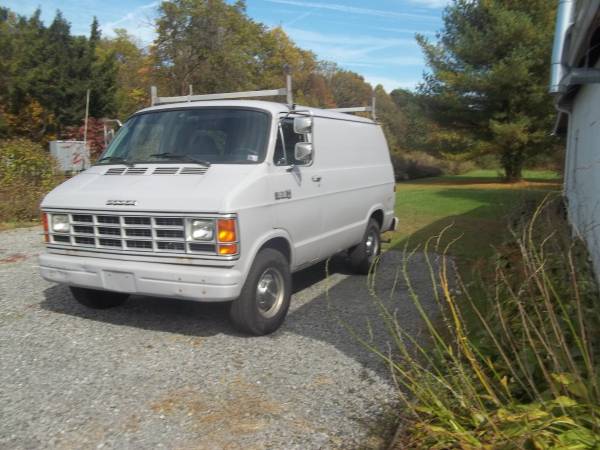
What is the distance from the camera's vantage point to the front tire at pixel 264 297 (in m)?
4.87

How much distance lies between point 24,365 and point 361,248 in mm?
4503

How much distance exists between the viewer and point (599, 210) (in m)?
5.05

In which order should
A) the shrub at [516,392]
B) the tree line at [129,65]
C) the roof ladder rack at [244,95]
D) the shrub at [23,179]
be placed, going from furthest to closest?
the tree line at [129,65] → the shrub at [23,179] → the roof ladder rack at [244,95] → the shrub at [516,392]

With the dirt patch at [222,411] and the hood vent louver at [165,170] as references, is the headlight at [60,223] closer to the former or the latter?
the hood vent louver at [165,170]

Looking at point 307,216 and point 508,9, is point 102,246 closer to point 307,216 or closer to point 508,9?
point 307,216

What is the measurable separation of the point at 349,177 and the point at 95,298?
11.0 feet

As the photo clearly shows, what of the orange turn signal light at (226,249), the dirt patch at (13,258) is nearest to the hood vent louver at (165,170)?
the orange turn signal light at (226,249)

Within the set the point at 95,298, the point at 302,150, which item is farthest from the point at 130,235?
the point at 302,150

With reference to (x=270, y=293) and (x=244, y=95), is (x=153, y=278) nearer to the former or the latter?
(x=270, y=293)

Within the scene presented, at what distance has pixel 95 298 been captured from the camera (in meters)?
5.80

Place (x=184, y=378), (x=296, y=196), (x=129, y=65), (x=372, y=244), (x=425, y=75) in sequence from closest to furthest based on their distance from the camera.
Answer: (x=184, y=378) < (x=296, y=196) < (x=372, y=244) < (x=425, y=75) < (x=129, y=65)

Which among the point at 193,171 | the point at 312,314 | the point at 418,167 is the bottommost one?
the point at 418,167

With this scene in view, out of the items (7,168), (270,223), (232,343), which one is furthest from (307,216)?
(7,168)

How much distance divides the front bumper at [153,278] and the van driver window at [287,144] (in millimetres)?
1404
